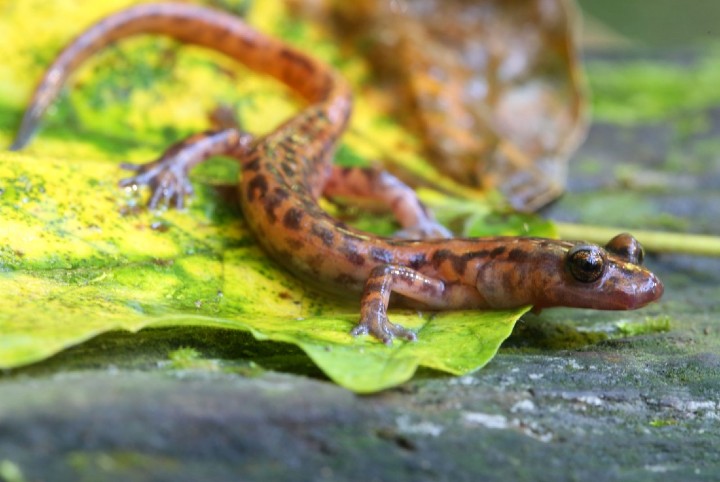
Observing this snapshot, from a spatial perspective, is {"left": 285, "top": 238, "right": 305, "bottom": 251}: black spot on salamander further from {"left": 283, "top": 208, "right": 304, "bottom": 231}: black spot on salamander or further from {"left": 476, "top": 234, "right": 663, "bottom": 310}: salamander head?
{"left": 476, "top": 234, "right": 663, "bottom": 310}: salamander head

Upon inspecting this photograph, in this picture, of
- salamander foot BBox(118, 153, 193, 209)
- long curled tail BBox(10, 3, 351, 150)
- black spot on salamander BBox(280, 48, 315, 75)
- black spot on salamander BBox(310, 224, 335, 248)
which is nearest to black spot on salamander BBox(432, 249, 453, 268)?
black spot on salamander BBox(310, 224, 335, 248)

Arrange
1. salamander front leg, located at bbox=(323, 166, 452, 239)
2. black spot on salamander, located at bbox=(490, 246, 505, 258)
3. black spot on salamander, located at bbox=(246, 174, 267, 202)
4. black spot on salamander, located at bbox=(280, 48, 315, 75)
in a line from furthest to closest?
black spot on salamander, located at bbox=(280, 48, 315, 75), salamander front leg, located at bbox=(323, 166, 452, 239), black spot on salamander, located at bbox=(246, 174, 267, 202), black spot on salamander, located at bbox=(490, 246, 505, 258)

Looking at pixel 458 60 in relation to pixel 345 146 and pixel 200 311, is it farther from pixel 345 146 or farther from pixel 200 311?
pixel 200 311

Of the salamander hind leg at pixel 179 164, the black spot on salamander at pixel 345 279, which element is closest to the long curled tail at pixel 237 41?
the salamander hind leg at pixel 179 164

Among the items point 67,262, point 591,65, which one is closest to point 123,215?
point 67,262

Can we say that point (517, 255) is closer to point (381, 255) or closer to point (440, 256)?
point (440, 256)

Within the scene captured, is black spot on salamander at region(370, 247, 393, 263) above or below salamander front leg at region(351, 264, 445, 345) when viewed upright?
above
